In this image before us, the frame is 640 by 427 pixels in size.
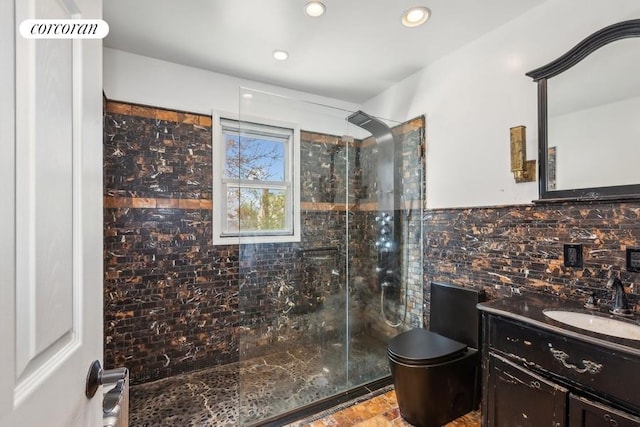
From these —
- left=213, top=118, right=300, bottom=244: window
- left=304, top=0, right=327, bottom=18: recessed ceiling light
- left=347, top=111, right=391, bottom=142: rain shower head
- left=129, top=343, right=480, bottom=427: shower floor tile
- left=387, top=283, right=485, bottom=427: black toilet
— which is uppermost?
left=304, top=0, right=327, bottom=18: recessed ceiling light

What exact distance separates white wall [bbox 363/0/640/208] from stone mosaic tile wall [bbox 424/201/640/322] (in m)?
0.14

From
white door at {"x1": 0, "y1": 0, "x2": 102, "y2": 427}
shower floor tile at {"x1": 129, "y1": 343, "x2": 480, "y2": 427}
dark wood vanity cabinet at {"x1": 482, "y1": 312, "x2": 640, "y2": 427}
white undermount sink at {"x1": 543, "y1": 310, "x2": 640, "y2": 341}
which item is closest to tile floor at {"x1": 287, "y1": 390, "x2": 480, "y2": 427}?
shower floor tile at {"x1": 129, "y1": 343, "x2": 480, "y2": 427}

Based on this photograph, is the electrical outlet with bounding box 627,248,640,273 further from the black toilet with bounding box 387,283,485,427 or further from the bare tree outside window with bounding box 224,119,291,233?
the bare tree outside window with bounding box 224,119,291,233

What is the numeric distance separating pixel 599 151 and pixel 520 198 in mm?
448

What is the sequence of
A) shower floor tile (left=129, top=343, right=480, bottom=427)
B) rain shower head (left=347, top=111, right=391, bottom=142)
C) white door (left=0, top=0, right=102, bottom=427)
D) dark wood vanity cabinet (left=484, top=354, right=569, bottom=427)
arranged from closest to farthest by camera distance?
white door (left=0, top=0, right=102, bottom=427) → dark wood vanity cabinet (left=484, top=354, right=569, bottom=427) → shower floor tile (left=129, top=343, right=480, bottom=427) → rain shower head (left=347, top=111, right=391, bottom=142)

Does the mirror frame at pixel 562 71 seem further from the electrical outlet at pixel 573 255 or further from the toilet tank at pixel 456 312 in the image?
the toilet tank at pixel 456 312

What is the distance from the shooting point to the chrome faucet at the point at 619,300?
1.37m

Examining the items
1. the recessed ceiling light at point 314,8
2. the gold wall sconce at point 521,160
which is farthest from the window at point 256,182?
the gold wall sconce at point 521,160

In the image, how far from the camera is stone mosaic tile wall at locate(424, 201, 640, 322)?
147cm

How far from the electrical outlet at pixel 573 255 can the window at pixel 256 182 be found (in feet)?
6.29

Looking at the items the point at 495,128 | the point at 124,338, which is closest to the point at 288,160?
the point at 495,128

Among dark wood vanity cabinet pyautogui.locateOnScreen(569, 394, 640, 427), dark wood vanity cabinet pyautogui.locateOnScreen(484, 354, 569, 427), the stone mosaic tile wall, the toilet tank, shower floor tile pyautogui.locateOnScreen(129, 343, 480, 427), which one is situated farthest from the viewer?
the toilet tank

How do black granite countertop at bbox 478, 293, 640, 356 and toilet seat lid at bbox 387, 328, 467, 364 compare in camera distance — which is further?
toilet seat lid at bbox 387, 328, 467, 364

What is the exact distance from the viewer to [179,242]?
249 centimetres
